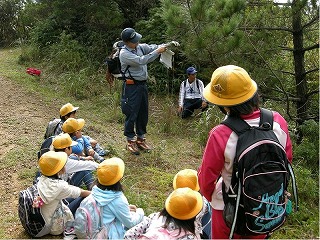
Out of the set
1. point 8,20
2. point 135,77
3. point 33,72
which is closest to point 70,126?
point 135,77

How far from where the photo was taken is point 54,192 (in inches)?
126

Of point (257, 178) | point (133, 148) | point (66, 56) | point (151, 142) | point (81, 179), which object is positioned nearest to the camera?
point (257, 178)

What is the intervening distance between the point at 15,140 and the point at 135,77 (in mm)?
2135

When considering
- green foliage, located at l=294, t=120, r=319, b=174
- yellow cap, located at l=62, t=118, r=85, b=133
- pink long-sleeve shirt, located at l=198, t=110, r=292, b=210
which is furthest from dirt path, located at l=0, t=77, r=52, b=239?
green foliage, located at l=294, t=120, r=319, b=174

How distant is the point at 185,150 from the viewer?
5836 millimetres

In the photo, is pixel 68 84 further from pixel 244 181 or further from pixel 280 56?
pixel 244 181

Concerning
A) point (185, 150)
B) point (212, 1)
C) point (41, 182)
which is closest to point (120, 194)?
point (41, 182)

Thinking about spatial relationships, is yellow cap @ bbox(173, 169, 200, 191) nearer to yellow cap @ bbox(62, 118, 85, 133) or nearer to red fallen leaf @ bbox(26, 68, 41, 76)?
yellow cap @ bbox(62, 118, 85, 133)

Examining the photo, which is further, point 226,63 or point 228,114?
point 226,63

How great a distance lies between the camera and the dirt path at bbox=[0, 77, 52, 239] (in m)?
3.83

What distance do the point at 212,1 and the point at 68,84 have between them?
523 centimetres

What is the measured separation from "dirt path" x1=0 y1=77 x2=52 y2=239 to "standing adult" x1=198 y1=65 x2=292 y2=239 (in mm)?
2115

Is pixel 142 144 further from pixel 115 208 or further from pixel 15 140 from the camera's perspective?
pixel 115 208

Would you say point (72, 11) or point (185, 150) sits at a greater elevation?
point (72, 11)
